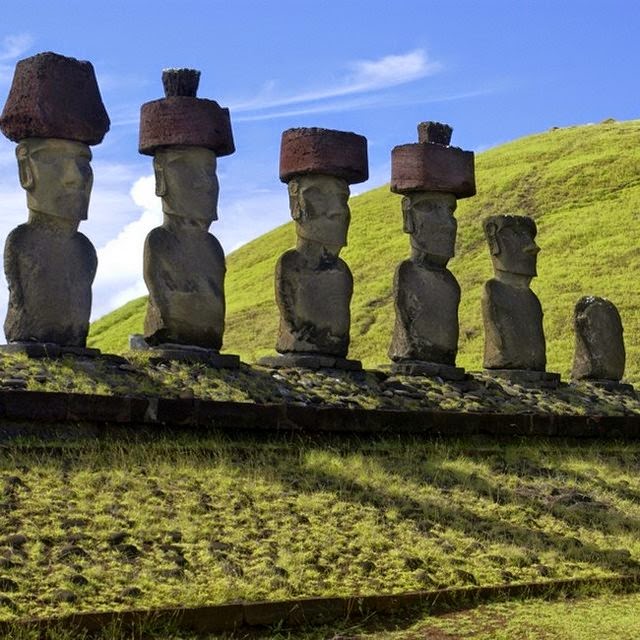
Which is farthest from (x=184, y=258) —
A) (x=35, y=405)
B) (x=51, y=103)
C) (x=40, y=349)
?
(x=35, y=405)

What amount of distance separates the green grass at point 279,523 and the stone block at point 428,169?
411 cm

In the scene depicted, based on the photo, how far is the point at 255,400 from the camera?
12945 mm

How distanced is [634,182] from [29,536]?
115 feet

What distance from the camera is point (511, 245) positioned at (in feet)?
55.4

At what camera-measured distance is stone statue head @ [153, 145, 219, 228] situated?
1384 centimetres

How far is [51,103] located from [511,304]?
655 centimetres

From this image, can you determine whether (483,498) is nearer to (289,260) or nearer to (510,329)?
(289,260)

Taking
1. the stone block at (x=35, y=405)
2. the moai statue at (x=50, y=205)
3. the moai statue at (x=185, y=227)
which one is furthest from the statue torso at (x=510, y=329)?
the stone block at (x=35, y=405)

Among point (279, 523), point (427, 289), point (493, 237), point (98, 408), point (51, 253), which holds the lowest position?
point (279, 523)

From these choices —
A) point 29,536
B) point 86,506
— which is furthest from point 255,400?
point 29,536

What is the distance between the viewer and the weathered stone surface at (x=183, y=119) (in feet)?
45.0

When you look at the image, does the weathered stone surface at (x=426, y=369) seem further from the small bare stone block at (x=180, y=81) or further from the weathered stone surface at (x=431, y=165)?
the small bare stone block at (x=180, y=81)

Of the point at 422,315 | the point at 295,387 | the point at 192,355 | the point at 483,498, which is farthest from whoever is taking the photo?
the point at 422,315

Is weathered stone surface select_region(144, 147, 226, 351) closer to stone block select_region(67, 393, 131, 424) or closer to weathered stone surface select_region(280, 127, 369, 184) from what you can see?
weathered stone surface select_region(280, 127, 369, 184)
